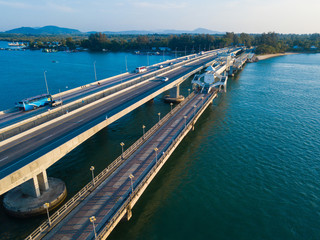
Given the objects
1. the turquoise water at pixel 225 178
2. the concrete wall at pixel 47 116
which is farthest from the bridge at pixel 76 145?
the turquoise water at pixel 225 178

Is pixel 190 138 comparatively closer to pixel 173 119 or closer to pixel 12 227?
pixel 173 119

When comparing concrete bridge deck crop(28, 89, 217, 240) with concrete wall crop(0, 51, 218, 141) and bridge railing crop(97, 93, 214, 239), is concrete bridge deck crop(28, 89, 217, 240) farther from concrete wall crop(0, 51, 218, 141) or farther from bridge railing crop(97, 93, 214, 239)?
concrete wall crop(0, 51, 218, 141)

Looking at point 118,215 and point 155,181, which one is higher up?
point 118,215

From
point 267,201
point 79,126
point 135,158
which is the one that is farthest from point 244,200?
point 79,126

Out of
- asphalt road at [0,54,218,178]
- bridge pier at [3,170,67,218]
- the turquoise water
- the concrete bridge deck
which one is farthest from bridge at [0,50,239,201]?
the turquoise water

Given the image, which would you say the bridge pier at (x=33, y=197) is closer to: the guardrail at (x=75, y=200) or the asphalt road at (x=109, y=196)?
the guardrail at (x=75, y=200)

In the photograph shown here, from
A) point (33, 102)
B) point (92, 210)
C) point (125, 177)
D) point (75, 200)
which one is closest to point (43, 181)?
point (75, 200)
